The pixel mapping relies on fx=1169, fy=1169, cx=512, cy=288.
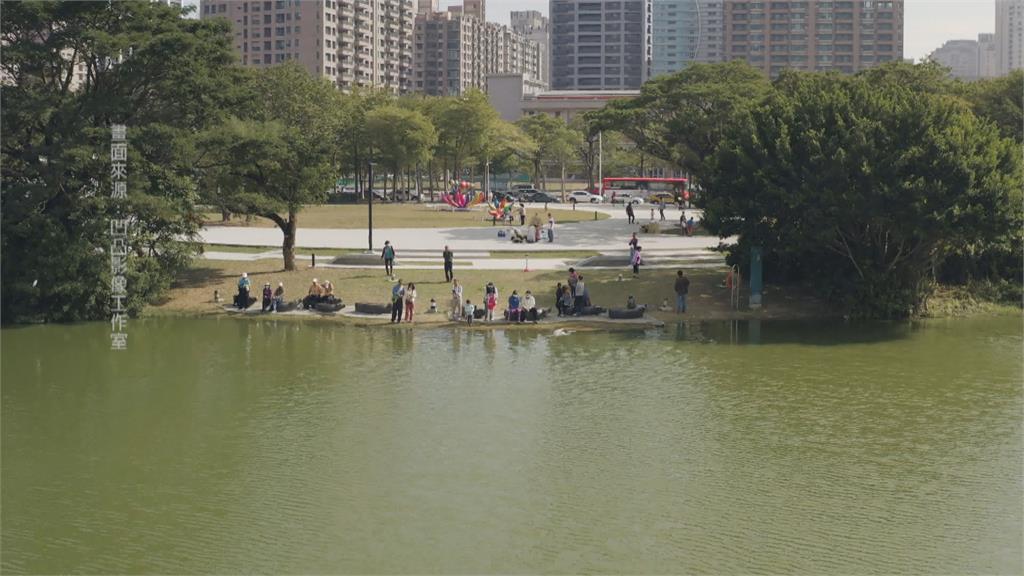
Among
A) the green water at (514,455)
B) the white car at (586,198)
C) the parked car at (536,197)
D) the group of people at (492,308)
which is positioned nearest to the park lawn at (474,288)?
the group of people at (492,308)

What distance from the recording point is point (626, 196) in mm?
102812

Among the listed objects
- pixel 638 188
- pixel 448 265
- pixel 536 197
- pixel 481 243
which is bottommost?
pixel 448 265

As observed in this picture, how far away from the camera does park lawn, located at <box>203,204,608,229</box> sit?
69375 mm

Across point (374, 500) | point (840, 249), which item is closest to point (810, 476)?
point (374, 500)

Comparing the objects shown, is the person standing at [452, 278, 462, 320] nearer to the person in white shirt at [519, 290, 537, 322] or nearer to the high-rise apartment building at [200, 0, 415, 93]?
the person in white shirt at [519, 290, 537, 322]

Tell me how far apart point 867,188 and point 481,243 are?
22175 mm

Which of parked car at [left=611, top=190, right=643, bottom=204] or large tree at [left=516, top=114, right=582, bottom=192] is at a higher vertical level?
large tree at [left=516, top=114, right=582, bottom=192]

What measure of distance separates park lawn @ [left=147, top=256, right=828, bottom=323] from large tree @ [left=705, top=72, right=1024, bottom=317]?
231 centimetres

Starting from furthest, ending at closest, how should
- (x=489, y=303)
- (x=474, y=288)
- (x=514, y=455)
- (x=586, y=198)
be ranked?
1. (x=586, y=198)
2. (x=474, y=288)
3. (x=489, y=303)
4. (x=514, y=455)

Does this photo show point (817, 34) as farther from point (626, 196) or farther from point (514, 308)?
point (514, 308)

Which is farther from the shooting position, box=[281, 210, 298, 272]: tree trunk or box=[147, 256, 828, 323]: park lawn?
box=[281, 210, 298, 272]: tree trunk

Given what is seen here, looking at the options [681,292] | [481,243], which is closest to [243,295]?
[681,292]

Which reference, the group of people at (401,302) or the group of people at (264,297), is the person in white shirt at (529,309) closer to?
the group of people at (401,302)

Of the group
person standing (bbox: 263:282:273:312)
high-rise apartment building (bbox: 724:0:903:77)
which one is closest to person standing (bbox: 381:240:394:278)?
person standing (bbox: 263:282:273:312)
